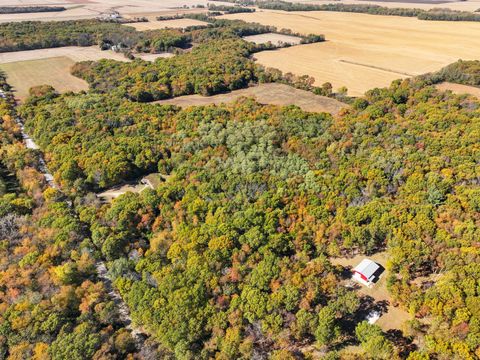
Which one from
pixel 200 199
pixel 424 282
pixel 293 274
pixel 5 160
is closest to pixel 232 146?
pixel 200 199

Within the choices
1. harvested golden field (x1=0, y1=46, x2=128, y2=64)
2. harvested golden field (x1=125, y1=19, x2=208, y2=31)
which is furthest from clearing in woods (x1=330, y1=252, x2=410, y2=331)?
harvested golden field (x1=125, y1=19, x2=208, y2=31)

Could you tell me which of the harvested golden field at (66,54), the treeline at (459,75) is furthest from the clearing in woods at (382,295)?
the harvested golden field at (66,54)

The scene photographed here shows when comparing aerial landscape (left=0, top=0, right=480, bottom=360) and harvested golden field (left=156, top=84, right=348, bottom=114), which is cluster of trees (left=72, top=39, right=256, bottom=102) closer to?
aerial landscape (left=0, top=0, right=480, bottom=360)

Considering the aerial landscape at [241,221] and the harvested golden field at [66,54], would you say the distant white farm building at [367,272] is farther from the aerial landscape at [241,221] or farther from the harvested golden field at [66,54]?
the harvested golden field at [66,54]

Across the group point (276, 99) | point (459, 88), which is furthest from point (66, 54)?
point (459, 88)

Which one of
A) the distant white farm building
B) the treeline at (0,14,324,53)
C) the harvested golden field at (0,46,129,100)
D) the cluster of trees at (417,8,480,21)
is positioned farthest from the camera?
the cluster of trees at (417,8,480,21)

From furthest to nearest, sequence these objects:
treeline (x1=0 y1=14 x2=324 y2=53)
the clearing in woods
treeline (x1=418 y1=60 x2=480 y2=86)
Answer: treeline (x1=0 y1=14 x2=324 y2=53) < treeline (x1=418 y1=60 x2=480 y2=86) < the clearing in woods

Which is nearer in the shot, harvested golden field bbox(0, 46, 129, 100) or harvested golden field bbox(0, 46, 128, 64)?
harvested golden field bbox(0, 46, 129, 100)

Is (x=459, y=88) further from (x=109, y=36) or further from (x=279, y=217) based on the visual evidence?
(x=109, y=36)
